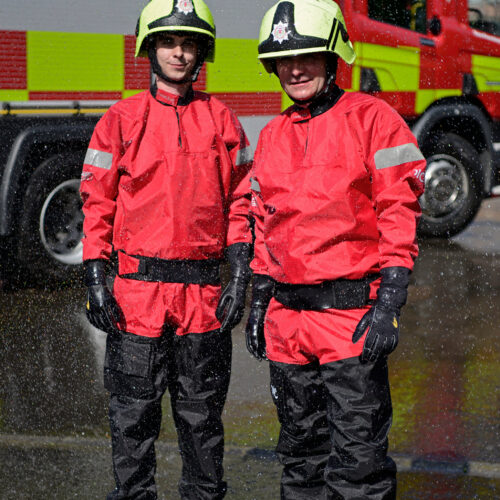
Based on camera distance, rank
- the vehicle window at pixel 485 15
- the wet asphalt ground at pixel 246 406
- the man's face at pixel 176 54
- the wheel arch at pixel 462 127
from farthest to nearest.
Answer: the vehicle window at pixel 485 15
the wheel arch at pixel 462 127
the wet asphalt ground at pixel 246 406
the man's face at pixel 176 54

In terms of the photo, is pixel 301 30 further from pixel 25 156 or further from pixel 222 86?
pixel 222 86

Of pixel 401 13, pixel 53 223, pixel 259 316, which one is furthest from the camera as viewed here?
pixel 401 13

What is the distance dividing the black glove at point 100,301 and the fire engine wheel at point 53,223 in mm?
3193

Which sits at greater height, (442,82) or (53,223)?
(442,82)

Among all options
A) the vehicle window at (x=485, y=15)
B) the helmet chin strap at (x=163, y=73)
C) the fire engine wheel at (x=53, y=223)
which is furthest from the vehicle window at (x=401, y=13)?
the helmet chin strap at (x=163, y=73)

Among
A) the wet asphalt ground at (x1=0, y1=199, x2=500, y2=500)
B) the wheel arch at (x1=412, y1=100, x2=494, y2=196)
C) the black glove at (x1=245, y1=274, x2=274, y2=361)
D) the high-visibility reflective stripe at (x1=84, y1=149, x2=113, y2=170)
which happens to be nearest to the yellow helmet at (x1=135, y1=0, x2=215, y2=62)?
the high-visibility reflective stripe at (x1=84, y1=149, x2=113, y2=170)

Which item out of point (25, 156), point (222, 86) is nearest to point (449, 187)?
point (222, 86)

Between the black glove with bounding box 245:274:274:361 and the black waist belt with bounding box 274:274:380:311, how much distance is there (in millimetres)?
203

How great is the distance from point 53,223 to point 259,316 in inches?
143

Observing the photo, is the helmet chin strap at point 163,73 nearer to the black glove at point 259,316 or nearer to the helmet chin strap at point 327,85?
the helmet chin strap at point 327,85

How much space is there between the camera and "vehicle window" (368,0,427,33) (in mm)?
7508

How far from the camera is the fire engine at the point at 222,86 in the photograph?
614 centimetres

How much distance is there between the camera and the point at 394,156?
110 inches

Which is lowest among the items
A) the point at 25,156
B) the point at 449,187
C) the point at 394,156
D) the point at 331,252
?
the point at 449,187
